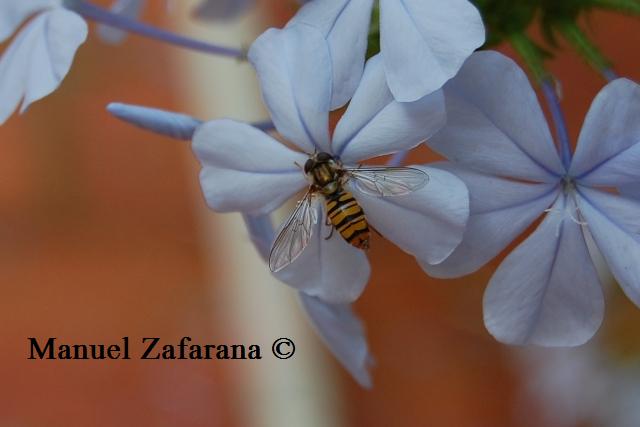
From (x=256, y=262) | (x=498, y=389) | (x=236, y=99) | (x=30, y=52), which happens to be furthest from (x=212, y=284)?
(x=30, y=52)

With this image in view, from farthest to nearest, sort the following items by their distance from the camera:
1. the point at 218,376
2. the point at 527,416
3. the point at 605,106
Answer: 1. the point at 218,376
2. the point at 527,416
3. the point at 605,106

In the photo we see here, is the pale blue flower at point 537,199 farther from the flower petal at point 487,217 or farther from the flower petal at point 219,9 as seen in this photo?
the flower petal at point 219,9

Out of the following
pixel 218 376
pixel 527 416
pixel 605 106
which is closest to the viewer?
pixel 605 106

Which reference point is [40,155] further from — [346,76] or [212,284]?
[346,76]

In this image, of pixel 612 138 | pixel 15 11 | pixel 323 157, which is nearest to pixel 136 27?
pixel 15 11

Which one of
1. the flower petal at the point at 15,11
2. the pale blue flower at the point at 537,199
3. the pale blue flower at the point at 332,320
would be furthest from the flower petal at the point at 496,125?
the flower petal at the point at 15,11

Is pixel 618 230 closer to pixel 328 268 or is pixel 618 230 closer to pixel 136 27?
pixel 328 268
